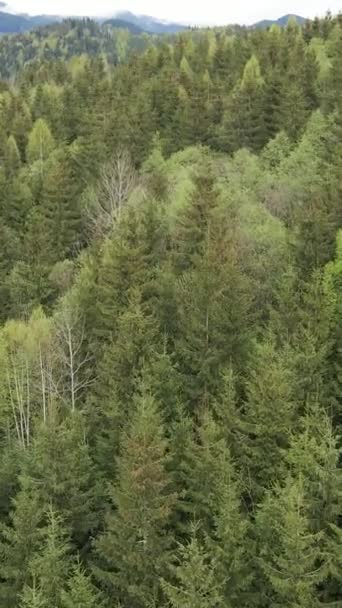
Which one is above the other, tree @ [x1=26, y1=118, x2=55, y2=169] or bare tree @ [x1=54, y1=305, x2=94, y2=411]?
tree @ [x1=26, y1=118, x2=55, y2=169]

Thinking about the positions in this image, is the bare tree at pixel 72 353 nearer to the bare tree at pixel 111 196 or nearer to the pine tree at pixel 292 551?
the bare tree at pixel 111 196

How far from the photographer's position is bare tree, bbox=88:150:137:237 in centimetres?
5400

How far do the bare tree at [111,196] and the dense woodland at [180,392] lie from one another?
368mm

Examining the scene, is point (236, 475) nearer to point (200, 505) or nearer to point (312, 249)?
point (200, 505)

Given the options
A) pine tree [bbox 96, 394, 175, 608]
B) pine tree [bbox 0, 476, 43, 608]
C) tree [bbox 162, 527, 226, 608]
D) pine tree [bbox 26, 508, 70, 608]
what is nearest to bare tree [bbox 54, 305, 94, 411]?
pine tree [bbox 0, 476, 43, 608]

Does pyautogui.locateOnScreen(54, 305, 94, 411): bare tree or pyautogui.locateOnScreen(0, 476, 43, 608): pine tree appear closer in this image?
pyautogui.locateOnScreen(0, 476, 43, 608): pine tree

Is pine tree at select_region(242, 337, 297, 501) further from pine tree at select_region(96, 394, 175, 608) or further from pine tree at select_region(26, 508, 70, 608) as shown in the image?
pine tree at select_region(26, 508, 70, 608)

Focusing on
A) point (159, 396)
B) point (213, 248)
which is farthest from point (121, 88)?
point (159, 396)

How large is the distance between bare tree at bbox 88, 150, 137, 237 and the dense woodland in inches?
14.5

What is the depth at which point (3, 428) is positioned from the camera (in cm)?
3741

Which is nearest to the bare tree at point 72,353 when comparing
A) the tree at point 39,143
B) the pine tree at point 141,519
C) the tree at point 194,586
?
the pine tree at point 141,519

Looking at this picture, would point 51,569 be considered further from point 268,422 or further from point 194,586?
point 268,422

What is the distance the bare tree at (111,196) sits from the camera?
5400 cm

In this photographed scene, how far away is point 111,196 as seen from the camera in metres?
55.2
